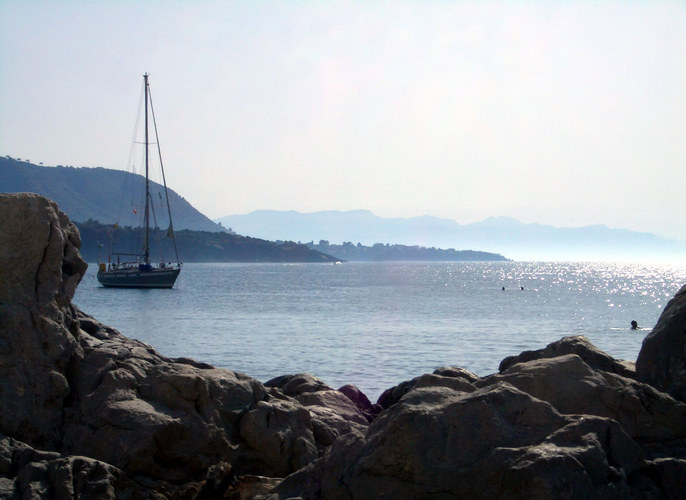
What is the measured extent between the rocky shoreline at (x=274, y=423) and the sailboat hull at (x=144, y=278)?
190 ft

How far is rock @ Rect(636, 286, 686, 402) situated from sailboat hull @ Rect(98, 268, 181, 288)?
202ft

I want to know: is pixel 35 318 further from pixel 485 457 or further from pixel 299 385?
pixel 485 457

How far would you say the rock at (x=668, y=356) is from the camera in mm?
8492

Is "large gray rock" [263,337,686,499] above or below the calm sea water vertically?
above

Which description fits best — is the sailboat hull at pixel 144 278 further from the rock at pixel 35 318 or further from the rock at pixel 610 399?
the rock at pixel 610 399

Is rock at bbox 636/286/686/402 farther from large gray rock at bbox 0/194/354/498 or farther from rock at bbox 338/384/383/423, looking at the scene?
rock at bbox 338/384/383/423

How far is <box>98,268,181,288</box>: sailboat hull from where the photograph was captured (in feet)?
222

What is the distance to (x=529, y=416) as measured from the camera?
255 inches

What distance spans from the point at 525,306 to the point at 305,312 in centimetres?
1847

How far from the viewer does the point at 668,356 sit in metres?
8.75

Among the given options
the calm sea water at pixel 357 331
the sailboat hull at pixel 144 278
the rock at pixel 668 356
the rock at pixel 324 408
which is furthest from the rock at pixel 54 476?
the sailboat hull at pixel 144 278

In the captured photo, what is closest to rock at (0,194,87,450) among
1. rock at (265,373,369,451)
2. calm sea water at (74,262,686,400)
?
rock at (265,373,369,451)

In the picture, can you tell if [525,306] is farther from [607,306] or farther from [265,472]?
[265,472]

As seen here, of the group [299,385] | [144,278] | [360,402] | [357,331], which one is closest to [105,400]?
[299,385]
